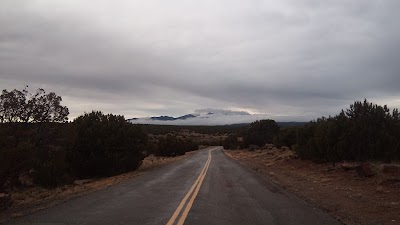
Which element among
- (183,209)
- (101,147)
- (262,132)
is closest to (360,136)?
(183,209)

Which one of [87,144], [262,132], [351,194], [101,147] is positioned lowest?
[351,194]

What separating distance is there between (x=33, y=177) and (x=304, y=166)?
17.5 m

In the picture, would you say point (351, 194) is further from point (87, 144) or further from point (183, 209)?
point (87, 144)

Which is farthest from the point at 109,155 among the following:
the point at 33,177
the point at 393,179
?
the point at 393,179

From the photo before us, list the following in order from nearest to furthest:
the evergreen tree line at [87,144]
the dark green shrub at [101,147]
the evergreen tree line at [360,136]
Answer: the evergreen tree line at [360,136]
the evergreen tree line at [87,144]
the dark green shrub at [101,147]

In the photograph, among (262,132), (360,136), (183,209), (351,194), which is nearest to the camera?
(183,209)

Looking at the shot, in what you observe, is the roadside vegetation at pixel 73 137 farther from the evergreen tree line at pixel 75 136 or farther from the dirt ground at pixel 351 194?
the dirt ground at pixel 351 194

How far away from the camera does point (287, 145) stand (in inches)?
1810

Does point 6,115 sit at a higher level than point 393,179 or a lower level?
higher

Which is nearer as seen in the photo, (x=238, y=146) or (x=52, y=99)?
(x=52, y=99)

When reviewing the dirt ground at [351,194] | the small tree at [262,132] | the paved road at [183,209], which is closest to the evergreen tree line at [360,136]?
the dirt ground at [351,194]

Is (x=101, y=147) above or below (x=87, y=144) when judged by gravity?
below

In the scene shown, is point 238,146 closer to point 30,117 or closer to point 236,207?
point 30,117

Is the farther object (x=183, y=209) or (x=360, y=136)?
(x=360, y=136)
